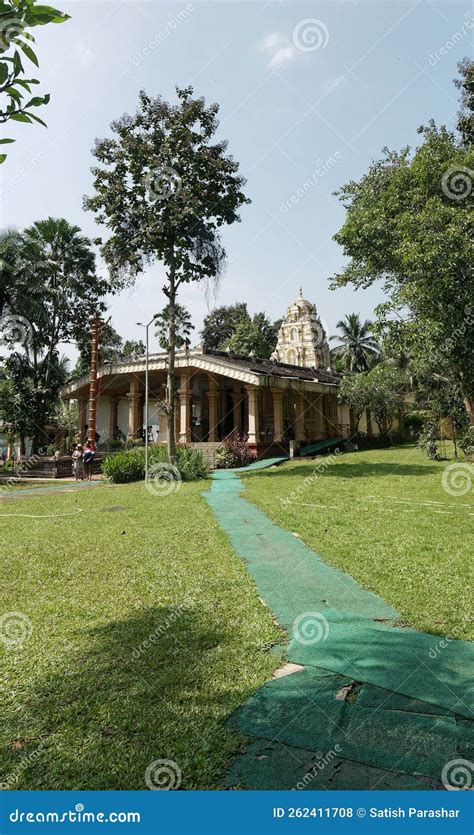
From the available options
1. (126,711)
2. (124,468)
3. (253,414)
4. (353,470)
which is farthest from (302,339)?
(126,711)

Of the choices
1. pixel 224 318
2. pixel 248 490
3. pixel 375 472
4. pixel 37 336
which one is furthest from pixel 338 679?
pixel 224 318

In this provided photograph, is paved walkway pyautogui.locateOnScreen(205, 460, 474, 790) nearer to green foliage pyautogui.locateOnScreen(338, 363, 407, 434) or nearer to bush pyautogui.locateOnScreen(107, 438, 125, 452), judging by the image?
green foliage pyautogui.locateOnScreen(338, 363, 407, 434)

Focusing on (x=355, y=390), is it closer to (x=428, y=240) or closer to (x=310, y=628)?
(x=428, y=240)

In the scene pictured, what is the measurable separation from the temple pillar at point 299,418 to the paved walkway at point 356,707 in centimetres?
2264

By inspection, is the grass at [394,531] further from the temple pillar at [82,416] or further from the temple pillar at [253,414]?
the temple pillar at [82,416]

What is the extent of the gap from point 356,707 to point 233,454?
1886 centimetres

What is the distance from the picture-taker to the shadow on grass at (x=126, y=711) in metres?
2.53

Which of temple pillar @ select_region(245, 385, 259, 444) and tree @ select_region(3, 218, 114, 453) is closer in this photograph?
temple pillar @ select_region(245, 385, 259, 444)

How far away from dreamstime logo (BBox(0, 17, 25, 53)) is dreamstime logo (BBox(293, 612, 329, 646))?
4.40 meters

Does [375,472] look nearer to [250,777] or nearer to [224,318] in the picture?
[250,777]

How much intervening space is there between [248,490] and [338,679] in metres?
11.0

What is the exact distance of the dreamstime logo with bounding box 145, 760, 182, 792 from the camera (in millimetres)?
2443

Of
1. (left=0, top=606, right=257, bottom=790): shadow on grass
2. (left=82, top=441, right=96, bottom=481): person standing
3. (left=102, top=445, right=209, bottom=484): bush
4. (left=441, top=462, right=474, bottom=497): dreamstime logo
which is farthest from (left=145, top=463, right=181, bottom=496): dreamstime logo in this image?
(left=0, top=606, right=257, bottom=790): shadow on grass
